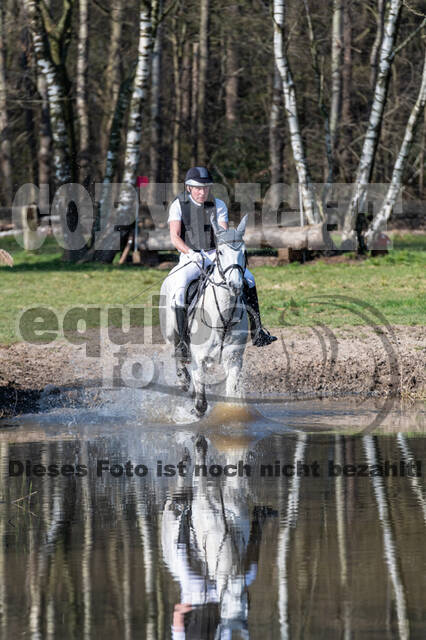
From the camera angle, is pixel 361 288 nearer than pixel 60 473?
No

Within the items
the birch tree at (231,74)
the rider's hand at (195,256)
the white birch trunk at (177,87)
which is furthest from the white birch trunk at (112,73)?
the rider's hand at (195,256)

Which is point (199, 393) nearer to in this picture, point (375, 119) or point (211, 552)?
point (211, 552)

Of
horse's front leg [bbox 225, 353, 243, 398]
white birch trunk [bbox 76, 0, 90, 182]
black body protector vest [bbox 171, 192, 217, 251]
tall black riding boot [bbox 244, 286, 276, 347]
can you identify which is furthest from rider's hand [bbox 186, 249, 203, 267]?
white birch trunk [bbox 76, 0, 90, 182]

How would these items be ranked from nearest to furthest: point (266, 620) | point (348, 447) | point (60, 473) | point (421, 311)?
point (266, 620)
point (60, 473)
point (348, 447)
point (421, 311)

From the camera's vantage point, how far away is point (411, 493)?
7.93 meters

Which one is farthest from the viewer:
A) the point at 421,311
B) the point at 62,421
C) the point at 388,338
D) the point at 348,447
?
the point at 421,311

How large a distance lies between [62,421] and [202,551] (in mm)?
5107

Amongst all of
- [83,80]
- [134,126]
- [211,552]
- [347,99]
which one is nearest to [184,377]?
[211,552]

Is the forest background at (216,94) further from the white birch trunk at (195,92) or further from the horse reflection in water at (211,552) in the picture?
the horse reflection in water at (211,552)

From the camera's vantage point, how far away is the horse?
34.8ft

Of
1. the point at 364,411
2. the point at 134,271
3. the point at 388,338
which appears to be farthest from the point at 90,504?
the point at 134,271

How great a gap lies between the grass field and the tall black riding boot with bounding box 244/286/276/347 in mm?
3168

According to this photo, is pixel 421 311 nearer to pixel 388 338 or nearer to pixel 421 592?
pixel 388 338

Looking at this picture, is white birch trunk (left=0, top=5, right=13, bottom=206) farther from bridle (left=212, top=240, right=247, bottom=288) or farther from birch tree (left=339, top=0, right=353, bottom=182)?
bridle (left=212, top=240, right=247, bottom=288)
